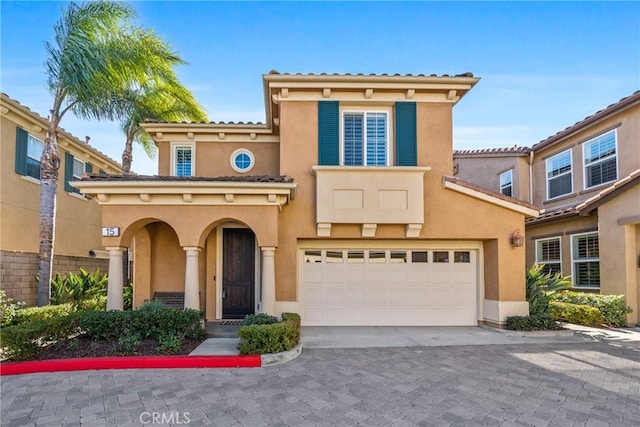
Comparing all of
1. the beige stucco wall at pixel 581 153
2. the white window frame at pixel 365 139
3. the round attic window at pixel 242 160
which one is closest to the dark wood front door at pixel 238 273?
the round attic window at pixel 242 160

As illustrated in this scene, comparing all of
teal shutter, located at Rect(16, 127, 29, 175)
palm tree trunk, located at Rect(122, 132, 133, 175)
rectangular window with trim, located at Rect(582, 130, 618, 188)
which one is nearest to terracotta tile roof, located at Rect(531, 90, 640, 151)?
rectangular window with trim, located at Rect(582, 130, 618, 188)

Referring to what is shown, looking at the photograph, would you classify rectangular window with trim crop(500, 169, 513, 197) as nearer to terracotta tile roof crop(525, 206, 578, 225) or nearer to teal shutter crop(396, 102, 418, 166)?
terracotta tile roof crop(525, 206, 578, 225)

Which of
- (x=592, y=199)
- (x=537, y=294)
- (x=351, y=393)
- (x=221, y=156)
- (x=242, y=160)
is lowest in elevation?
(x=351, y=393)

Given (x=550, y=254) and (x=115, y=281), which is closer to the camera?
(x=115, y=281)

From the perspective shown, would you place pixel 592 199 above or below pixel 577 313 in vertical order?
above

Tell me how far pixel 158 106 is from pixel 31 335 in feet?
28.9

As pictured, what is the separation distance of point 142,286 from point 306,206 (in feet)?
16.9

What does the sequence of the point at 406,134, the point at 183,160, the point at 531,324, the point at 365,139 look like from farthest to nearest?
the point at 183,160, the point at 365,139, the point at 406,134, the point at 531,324

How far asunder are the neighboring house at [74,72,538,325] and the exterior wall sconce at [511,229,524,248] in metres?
0.16

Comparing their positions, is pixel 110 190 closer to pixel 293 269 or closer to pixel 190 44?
pixel 293 269

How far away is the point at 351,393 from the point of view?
5.03 meters

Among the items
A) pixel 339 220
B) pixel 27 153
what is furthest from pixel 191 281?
pixel 27 153

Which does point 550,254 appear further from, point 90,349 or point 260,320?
point 90,349

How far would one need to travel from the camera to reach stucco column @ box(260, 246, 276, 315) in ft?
26.7
